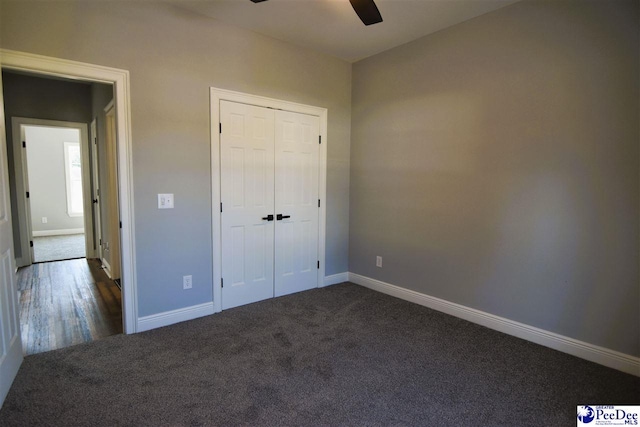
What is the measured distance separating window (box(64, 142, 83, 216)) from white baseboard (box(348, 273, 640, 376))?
7645mm

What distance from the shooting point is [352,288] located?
4.07m

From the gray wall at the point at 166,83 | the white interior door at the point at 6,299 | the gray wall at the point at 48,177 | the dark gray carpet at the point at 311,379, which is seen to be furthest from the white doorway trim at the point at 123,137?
the gray wall at the point at 48,177

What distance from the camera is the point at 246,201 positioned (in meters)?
Answer: 3.41

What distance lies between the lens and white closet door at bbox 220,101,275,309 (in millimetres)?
3260

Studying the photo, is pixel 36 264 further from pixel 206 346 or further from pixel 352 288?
pixel 352 288

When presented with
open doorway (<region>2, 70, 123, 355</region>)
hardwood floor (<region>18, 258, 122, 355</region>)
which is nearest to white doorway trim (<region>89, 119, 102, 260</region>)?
open doorway (<region>2, 70, 123, 355</region>)

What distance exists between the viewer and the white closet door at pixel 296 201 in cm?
365

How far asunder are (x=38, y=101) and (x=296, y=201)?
4.17 meters

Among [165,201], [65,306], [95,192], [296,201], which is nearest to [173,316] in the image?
[165,201]

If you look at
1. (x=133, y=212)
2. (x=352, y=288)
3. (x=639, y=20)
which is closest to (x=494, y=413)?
(x=352, y=288)

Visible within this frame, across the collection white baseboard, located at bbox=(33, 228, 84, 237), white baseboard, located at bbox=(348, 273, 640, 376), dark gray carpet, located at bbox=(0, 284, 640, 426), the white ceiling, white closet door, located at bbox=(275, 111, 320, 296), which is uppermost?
the white ceiling

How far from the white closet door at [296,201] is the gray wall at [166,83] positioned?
1.49 ft

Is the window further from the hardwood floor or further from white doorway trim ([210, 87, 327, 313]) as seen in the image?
white doorway trim ([210, 87, 327, 313])

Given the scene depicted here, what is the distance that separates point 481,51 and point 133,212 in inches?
128
